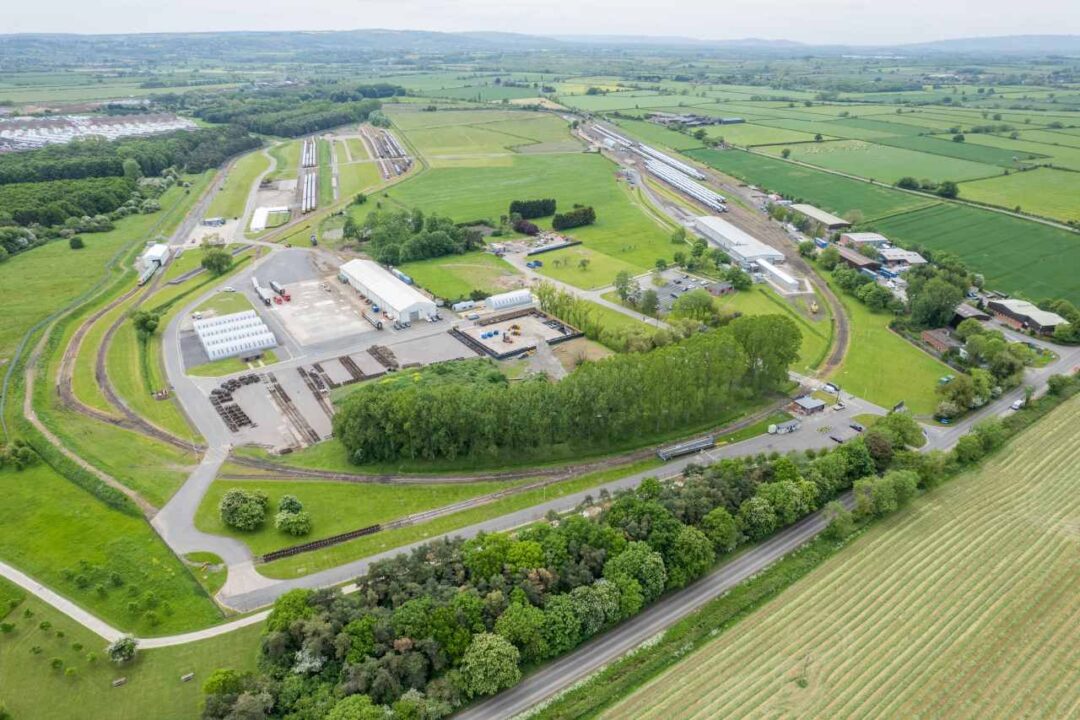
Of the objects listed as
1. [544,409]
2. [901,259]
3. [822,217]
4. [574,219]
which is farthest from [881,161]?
[544,409]

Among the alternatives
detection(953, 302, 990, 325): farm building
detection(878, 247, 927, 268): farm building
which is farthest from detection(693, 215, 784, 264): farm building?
detection(953, 302, 990, 325): farm building

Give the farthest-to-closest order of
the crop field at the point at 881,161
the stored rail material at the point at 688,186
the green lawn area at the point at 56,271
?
the crop field at the point at 881,161
the stored rail material at the point at 688,186
the green lawn area at the point at 56,271

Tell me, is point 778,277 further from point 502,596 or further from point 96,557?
point 96,557

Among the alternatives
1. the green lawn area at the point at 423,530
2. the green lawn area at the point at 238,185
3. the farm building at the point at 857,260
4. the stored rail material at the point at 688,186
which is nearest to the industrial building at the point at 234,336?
the green lawn area at the point at 423,530

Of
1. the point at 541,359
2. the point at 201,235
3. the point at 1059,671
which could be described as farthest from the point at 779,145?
the point at 1059,671

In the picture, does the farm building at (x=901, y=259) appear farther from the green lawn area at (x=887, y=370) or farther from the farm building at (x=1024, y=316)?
Answer: the green lawn area at (x=887, y=370)

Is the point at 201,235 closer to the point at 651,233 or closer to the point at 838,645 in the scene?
the point at 651,233
